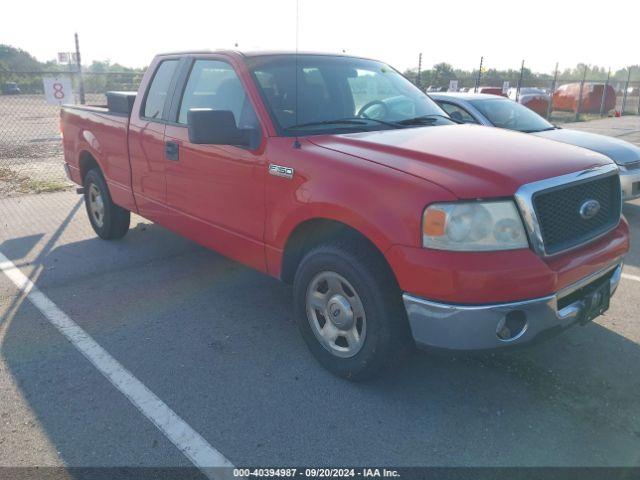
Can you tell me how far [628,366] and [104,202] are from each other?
5.06 m

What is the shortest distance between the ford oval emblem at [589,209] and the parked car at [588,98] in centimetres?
2855

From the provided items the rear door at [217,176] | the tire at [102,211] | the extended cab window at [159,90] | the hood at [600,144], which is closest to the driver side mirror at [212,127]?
the rear door at [217,176]

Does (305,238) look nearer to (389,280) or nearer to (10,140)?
(389,280)

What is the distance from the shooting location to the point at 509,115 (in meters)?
7.54

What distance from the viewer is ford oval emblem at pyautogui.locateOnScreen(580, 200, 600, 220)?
2.96m

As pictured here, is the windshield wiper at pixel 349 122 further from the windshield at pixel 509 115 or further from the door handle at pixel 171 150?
the windshield at pixel 509 115

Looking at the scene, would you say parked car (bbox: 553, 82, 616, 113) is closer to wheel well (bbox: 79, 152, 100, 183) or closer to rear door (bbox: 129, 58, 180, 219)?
wheel well (bbox: 79, 152, 100, 183)

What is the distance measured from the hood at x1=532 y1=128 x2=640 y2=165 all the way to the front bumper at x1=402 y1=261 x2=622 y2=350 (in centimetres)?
491

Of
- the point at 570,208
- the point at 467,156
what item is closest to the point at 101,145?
the point at 467,156

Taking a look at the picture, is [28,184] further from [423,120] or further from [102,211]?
[423,120]

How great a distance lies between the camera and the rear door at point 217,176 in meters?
3.60

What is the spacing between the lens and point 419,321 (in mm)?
2705

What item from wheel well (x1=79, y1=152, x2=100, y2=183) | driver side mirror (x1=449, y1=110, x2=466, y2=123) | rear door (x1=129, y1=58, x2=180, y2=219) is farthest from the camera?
wheel well (x1=79, y1=152, x2=100, y2=183)

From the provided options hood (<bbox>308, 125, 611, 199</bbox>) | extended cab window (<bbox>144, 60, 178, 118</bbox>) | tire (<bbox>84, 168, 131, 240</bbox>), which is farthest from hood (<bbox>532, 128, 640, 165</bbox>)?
tire (<bbox>84, 168, 131, 240</bbox>)
